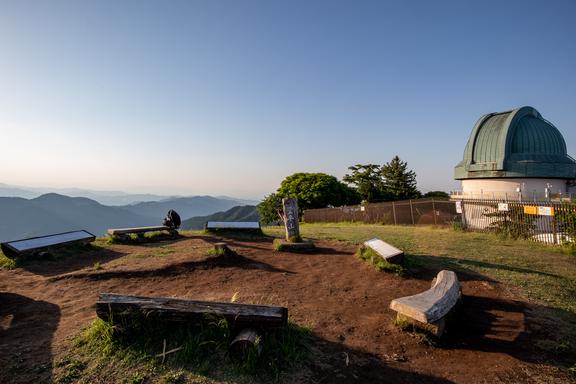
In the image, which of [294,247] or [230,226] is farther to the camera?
[230,226]

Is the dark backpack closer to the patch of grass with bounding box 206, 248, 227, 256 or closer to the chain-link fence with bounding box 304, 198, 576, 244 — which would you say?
the patch of grass with bounding box 206, 248, 227, 256

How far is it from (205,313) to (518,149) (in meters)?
26.5

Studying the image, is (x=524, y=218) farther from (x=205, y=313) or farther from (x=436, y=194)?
(x=436, y=194)

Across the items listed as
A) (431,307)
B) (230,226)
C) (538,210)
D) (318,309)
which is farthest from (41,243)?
(538,210)

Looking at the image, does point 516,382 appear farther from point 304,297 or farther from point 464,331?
point 304,297

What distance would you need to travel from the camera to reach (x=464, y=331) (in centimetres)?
427

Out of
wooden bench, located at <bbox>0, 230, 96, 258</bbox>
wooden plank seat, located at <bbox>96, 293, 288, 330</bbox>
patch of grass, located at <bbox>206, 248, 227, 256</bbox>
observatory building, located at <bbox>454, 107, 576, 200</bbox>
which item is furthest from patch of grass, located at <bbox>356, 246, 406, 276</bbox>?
observatory building, located at <bbox>454, 107, 576, 200</bbox>

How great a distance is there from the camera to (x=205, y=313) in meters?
→ 3.49

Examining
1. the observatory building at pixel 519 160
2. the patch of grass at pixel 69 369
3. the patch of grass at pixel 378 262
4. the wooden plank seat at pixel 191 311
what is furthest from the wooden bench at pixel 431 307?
the observatory building at pixel 519 160

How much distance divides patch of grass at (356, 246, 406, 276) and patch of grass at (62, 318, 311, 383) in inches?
135

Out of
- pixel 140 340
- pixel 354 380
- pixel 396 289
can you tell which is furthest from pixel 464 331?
pixel 140 340

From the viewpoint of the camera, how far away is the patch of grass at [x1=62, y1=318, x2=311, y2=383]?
308 centimetres

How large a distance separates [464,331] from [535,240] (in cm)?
1038

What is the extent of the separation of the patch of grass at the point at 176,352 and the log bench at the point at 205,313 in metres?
0.09
